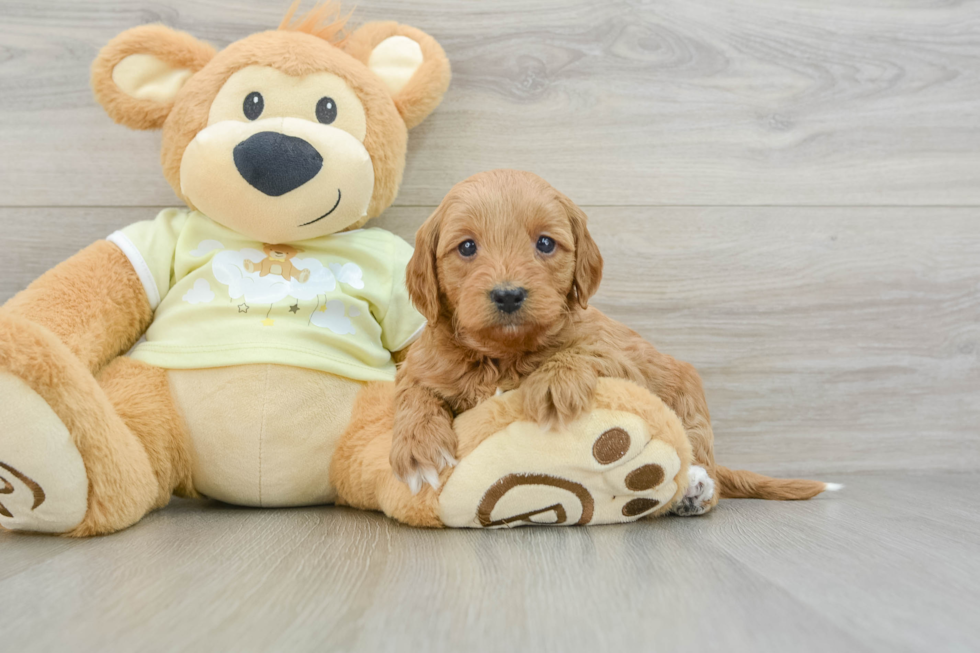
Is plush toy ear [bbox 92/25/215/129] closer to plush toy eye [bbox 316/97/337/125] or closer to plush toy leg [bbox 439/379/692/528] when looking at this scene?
plush toy eye [bbox 316/97/337/125]

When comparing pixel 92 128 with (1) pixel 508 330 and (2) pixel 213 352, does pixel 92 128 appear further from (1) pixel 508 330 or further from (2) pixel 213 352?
(1) pixel 508 330

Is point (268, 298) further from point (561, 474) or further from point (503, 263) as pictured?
point (561, 474)

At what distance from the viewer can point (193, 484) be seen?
3.74 feet

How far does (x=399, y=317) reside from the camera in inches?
49.3

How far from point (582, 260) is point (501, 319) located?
17cm

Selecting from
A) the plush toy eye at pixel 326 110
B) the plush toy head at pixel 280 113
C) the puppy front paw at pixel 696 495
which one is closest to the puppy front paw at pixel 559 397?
the puppy front paw at pixel 696 495

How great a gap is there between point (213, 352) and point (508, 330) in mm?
528

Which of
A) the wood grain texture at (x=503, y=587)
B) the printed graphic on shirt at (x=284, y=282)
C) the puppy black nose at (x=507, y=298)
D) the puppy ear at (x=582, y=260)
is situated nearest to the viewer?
the wood grain texture at (x=503, y=587)

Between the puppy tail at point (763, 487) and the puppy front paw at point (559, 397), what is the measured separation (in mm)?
429

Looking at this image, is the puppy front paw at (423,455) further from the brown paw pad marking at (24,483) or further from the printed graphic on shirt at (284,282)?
the brown paw pad marking at (24,483)

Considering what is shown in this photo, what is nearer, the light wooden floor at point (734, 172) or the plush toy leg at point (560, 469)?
the plush toy leg at point (560, 469)

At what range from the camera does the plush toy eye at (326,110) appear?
118cm

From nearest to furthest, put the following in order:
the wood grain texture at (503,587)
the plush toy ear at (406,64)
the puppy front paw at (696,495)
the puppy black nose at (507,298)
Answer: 1. the wood grain texture at (503,587)
2. the puppy black nose at (507,298)
3. the puppy front paw at (696,495)
4. the plush toy ear at (406,64)

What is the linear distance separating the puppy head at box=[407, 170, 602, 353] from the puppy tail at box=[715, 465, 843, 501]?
45 cm
